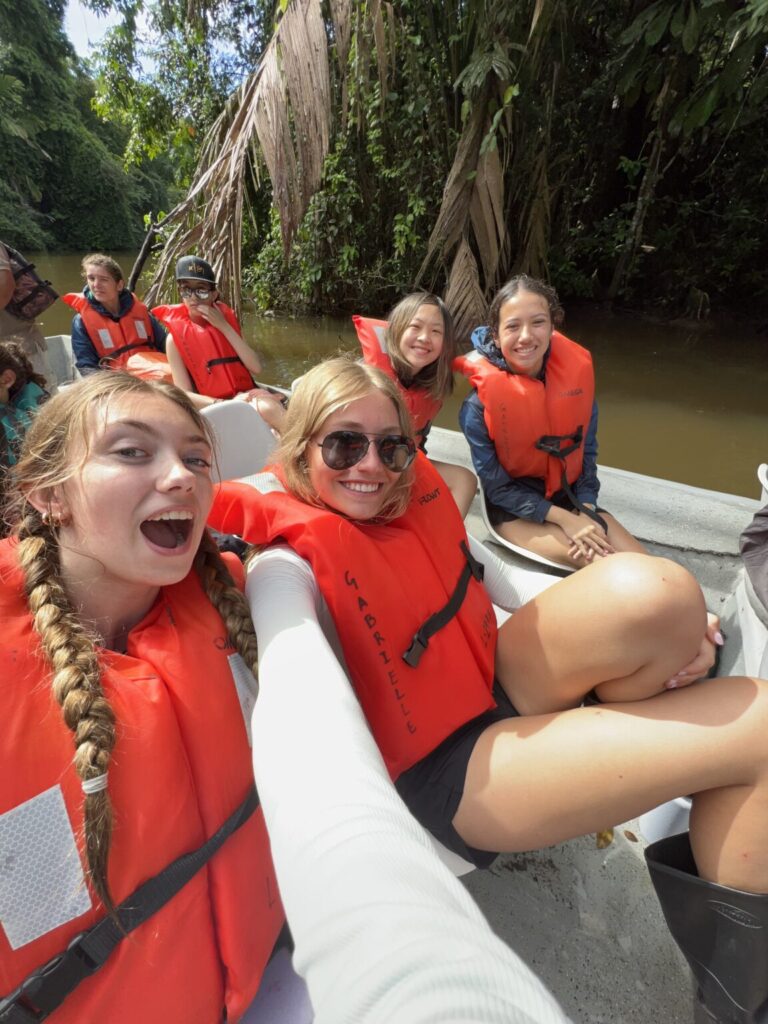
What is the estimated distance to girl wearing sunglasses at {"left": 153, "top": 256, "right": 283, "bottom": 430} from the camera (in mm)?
3365

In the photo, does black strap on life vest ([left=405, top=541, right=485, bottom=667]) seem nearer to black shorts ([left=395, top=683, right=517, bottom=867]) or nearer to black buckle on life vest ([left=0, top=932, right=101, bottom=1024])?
black shorts ([left=395, top=683, right=517, bottom=867])


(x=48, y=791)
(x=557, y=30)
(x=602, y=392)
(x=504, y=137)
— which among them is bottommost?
(x=602, y=392)

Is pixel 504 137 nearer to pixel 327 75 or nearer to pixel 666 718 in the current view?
pixel 327 75

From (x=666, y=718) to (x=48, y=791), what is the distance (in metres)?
0.94

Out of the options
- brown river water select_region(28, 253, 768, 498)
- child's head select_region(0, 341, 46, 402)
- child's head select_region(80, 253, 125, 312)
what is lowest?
brown river water select_region(28, 253, 768, 498)

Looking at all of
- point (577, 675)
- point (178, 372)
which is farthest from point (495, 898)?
point (178, 372)

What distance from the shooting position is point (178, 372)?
340cm

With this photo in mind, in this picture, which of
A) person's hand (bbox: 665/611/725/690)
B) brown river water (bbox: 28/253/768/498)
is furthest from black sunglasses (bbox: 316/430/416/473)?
brown river water (bbox: 28/253/768/498)

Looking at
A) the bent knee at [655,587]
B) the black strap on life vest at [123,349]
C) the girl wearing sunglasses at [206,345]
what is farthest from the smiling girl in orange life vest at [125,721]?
the black strap on life vest at [123,349]

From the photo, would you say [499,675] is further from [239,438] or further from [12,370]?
[12,370]

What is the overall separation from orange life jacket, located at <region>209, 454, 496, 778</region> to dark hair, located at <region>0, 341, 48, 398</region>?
1118 mm

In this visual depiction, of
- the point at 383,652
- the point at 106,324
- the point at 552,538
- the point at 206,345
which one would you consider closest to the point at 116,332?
the point at 106,324

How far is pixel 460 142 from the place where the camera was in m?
4.32

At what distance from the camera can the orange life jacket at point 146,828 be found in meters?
0.64
